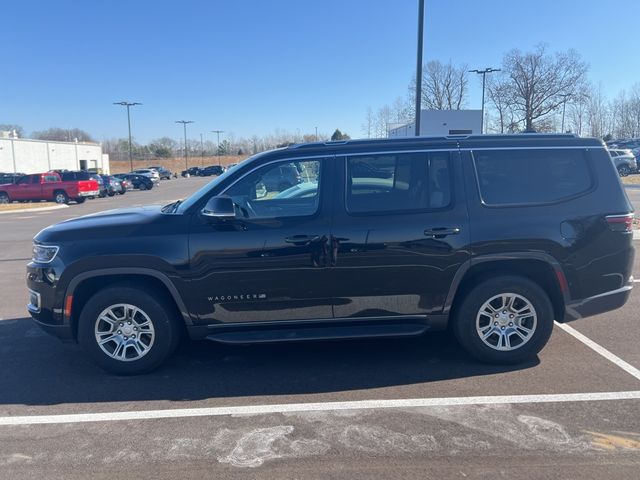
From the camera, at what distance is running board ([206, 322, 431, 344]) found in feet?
15.1

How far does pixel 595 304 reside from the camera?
190 inches

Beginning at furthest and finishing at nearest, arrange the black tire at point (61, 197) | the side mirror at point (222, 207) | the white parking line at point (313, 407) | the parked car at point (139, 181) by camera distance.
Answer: the parked car at point (139, 181) < the black tire at point (61, 197) < the side mirror at point (222, 207) < the white parking line at point (313, 407)

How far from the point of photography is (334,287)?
181 inches

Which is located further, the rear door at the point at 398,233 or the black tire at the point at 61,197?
the black tire at the point at 61,197

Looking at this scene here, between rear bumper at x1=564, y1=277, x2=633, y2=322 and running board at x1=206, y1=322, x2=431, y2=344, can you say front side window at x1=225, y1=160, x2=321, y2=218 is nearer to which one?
running board at x1=206, y1=322, x2=431, y2=344

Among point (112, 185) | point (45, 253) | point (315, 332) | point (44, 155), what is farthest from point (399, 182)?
point (44, 155)

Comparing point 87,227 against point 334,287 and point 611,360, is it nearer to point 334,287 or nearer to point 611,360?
point 334,287

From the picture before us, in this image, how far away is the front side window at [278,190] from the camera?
4.67m

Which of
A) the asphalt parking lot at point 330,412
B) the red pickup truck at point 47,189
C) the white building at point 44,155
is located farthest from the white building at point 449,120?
the white building at point 44,155

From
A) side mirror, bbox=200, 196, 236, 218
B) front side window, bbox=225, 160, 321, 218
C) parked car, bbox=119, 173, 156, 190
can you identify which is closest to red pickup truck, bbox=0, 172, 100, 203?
parked car, bbox=119, 173, 156, 190

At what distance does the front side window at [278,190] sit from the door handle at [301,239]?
24 centimetres

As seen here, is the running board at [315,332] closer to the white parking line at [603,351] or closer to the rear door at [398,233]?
the rear door at [398,233]

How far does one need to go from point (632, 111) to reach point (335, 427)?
294 ft

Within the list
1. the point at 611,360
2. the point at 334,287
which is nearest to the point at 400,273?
the point at 334,287
